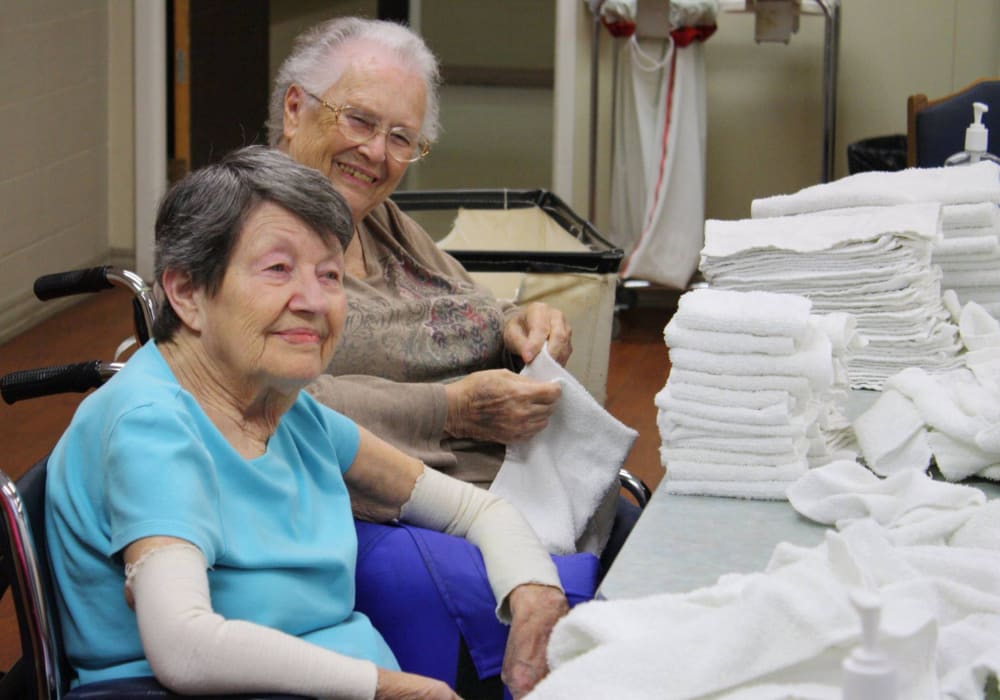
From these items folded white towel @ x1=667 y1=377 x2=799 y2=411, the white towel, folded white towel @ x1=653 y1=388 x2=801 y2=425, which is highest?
folded white towel @ x1=667 y1=377 x2=799 y2=411

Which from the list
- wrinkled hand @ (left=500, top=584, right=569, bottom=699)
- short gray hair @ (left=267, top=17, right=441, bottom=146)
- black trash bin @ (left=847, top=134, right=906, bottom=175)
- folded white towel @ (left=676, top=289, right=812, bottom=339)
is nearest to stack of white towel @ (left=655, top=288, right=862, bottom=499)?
folded white towel @ (left=676, top=289, right=812, bottom=339)

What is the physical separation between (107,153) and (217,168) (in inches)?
177

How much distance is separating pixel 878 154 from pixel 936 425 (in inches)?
123

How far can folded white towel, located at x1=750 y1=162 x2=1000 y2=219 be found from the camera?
6.72ft

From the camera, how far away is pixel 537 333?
2.21m

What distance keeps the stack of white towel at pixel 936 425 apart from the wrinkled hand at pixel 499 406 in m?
0.47

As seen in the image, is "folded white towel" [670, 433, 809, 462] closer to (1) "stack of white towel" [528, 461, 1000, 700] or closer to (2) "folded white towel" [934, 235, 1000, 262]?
(1) "stack of white towel" [528, 461, 1000, 700]

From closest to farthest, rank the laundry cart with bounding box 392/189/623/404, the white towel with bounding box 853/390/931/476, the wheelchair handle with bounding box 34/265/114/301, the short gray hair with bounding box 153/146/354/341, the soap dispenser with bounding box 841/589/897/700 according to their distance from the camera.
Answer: the soap dispenser with bounding box 841/589/897/700 → the short gray hair with bounding box 153/146/354/341 → the white towel with bounding box 853/390/931/476 → the wheelchair handle with bounding box 34/265/114/301 → the laundry cart with bounding box 392/189/623/404

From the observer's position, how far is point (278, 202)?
5.14ft

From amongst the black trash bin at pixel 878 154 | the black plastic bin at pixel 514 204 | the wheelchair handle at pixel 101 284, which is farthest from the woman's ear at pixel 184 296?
the black trash bin at pixel 878 154

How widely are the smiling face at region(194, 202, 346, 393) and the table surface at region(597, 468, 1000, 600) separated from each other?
436 millimetres

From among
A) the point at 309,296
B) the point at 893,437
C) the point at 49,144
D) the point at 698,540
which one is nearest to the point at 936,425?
the point at 893,437

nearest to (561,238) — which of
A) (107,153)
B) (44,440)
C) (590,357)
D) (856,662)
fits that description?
(590,357)

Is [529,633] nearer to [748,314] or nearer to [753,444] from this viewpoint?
[753,444]
